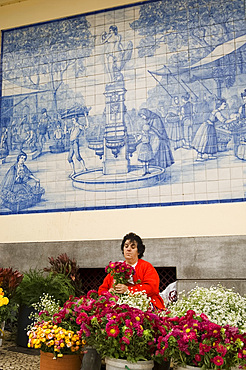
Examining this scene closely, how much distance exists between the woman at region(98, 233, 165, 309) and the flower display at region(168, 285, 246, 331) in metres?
0.77

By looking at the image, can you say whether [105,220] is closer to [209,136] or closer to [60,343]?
[209,136]

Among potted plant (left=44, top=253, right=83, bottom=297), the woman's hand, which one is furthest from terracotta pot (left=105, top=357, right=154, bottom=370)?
potted plant (left=44, top=253, right=83, bottom=297)

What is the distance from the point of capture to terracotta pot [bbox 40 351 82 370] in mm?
3184

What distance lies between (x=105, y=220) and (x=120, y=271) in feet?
7.25

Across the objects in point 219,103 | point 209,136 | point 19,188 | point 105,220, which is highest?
point 219,103

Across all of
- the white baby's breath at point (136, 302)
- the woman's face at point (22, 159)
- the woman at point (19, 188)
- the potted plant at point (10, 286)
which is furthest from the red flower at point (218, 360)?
the woman's face at point (22, 159)

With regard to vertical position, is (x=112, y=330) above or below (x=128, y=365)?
above

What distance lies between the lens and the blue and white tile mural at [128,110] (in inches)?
225

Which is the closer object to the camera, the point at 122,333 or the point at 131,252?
the point at 122,333

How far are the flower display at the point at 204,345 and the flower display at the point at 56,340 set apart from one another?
→ 76 centimetres

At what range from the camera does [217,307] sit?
9.68ft

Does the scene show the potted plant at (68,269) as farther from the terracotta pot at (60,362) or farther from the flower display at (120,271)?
the terracotta pot at (60,362)

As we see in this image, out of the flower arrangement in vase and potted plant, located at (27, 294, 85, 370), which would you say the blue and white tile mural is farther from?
potted plant, located at (27, 294, 85, 370)

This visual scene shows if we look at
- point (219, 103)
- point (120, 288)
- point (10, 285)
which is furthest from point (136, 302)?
point (219, 103)
